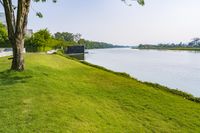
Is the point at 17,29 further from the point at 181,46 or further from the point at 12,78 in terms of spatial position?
the point at 181,46

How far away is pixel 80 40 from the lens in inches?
4540

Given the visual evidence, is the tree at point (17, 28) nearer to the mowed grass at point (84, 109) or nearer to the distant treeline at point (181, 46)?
the mowed grass at point (84, 109)

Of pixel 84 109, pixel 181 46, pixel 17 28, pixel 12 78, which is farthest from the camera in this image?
pixel 181 46

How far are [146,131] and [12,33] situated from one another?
273 inches

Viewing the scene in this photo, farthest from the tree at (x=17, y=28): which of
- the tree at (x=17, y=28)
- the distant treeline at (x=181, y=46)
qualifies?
the distant treeline at (x=181, y=46)

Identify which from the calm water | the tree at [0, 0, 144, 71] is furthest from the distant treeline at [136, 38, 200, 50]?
the tree at [0, 0, 144, 71]

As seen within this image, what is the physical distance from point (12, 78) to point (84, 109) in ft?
12.2

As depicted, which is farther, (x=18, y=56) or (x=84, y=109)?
(x=18, y=56)

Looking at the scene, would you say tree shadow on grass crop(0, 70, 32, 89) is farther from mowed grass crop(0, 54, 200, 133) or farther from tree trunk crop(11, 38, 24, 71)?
tree trunk crop(11, 38, 24, 71)

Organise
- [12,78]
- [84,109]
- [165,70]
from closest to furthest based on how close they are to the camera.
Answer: [84,109]
[12,78]
[165,70]

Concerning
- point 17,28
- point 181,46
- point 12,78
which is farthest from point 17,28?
point 181,46

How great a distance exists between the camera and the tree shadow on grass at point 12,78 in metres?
8.16

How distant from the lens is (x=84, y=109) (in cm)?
620

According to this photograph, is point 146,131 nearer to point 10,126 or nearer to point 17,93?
Result: point 10,126
